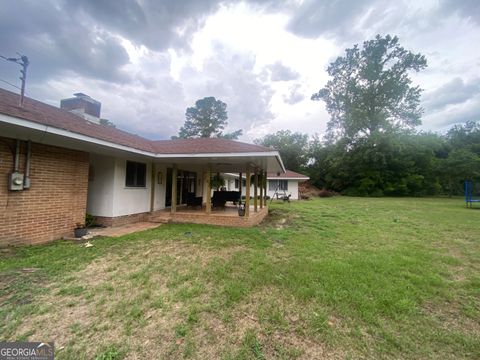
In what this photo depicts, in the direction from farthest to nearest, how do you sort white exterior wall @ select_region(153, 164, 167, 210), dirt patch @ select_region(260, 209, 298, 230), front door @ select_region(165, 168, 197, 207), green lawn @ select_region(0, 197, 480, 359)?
front door @ select_region(165, 168, 197, 207), white exterior wall @ select_region(153, 164, 167, 210), dirt patch @ select_region(260, 209, 298, 230), green lawn @ select_region(0, 197, 480, 359)

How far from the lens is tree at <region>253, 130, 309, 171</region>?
37375 mm

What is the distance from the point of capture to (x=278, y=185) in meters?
24.3

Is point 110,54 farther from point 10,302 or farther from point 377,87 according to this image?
point 377,87

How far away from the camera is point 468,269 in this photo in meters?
4.33

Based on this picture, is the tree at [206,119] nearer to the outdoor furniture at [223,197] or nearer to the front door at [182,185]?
the front door at [182,185]

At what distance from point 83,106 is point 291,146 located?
1294 inches

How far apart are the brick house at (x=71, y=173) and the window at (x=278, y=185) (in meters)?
15.1

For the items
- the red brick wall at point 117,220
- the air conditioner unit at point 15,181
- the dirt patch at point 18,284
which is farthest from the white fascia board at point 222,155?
the dirt patch at point 18,284

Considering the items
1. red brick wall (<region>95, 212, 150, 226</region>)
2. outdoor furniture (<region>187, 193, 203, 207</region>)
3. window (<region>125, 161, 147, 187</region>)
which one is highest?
window (<region>125, 161, 147, 187</region>)

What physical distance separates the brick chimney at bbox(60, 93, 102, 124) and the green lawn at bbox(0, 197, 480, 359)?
6192mm

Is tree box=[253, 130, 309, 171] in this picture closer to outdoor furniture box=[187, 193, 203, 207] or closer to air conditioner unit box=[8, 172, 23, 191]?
outdoor furniture box=[187, 193, 203, 207]

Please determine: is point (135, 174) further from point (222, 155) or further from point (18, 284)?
point (18, 284)

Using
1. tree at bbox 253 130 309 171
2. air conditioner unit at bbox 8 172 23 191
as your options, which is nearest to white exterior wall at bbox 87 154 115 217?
air conditioner unit at bbox 8 172 23 191

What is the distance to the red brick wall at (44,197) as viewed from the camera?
4.83 m
